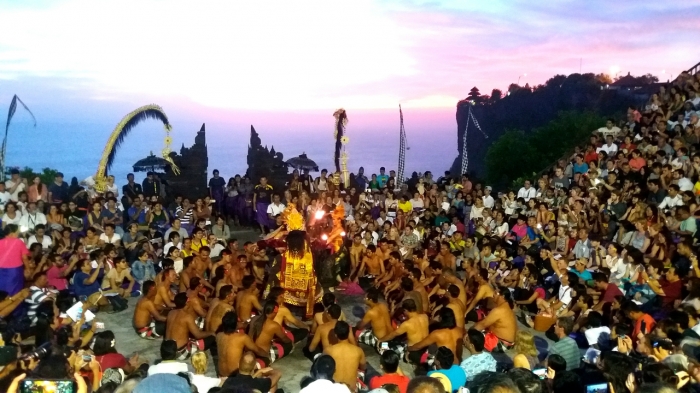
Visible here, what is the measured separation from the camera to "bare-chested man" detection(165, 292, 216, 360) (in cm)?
837

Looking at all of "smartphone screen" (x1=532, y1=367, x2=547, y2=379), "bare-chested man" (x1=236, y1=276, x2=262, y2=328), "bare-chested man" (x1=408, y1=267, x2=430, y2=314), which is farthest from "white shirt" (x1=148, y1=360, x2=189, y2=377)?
"bare-chested man" (x1=408, y1=267, x2=430, y2=314)

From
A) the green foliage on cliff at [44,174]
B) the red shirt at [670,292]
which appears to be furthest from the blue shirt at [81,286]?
the green foliage on cliff at [44,174]

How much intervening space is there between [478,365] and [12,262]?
807cm

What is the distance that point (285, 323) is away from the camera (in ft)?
29.7

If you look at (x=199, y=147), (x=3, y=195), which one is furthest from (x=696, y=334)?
(x=199, y=147)

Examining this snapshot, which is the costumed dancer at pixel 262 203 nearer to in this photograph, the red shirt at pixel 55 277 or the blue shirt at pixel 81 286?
the blue shirt at pixel 81 286

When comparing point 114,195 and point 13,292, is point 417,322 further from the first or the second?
point 114,195

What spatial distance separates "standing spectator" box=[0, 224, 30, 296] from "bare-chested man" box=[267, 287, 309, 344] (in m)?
4.82

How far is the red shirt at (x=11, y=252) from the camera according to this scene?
10219 mm

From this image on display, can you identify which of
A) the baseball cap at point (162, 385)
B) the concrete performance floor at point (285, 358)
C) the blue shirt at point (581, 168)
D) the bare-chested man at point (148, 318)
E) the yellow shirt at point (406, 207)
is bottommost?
the concrete performance floor at point (285, 358)

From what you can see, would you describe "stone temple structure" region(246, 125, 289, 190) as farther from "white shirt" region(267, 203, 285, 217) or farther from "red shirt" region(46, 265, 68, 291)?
"red shirt" region(46, 265, 68, 291)

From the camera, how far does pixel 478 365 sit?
7164mm

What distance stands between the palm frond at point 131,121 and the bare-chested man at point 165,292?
9.27 metres

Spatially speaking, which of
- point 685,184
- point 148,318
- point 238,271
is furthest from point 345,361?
point 685,184
